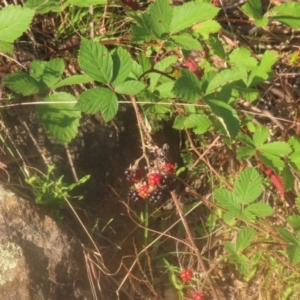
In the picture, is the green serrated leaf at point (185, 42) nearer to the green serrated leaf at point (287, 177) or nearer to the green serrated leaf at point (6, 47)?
the green serrated leaf at point (6, 47)

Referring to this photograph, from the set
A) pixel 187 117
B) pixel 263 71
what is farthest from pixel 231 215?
pixel 263 71

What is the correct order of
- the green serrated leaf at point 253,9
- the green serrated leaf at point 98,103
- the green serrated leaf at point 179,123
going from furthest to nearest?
the green serrated leaf at point 179,123 < the green serrated leaf at point 253,9 < the green serrated leaf at point 98,103

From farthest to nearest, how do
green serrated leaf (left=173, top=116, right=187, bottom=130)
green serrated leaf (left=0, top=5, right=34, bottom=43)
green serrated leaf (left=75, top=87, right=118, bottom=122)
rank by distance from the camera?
green serrated leaf (left=173, top=116, right=187, bottom=130), green serrated leaf (left=0, top=5, right=34, bottom=43), green serrated leaf (left=75, top=87, right=118, bottom=122)

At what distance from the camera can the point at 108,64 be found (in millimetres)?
1600

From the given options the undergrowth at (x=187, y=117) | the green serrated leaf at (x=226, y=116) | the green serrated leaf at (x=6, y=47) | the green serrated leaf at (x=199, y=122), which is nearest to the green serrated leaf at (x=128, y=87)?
the undergrowth at (x=187, y=117)

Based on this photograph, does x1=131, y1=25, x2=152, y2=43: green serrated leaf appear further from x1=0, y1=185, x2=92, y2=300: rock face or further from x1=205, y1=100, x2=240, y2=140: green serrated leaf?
x1=0, y1=185, x2=92, y2=300: rock face

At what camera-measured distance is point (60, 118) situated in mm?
1756

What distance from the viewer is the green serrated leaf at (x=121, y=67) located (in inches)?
63.8

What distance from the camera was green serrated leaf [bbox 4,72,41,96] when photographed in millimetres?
1743

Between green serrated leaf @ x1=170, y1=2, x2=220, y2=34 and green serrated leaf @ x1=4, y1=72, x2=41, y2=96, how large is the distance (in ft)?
1.51

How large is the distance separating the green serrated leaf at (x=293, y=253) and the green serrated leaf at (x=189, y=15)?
797 millimetres

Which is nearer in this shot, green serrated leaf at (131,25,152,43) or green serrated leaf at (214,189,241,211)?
green serrated leaf at (131,25,152,43)

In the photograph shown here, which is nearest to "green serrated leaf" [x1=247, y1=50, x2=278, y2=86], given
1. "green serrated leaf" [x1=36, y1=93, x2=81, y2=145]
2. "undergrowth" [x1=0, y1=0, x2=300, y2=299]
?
"undergrowth" [x1=0, y1=0, x2=300, y2=299]

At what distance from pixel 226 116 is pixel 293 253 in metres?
0.53
